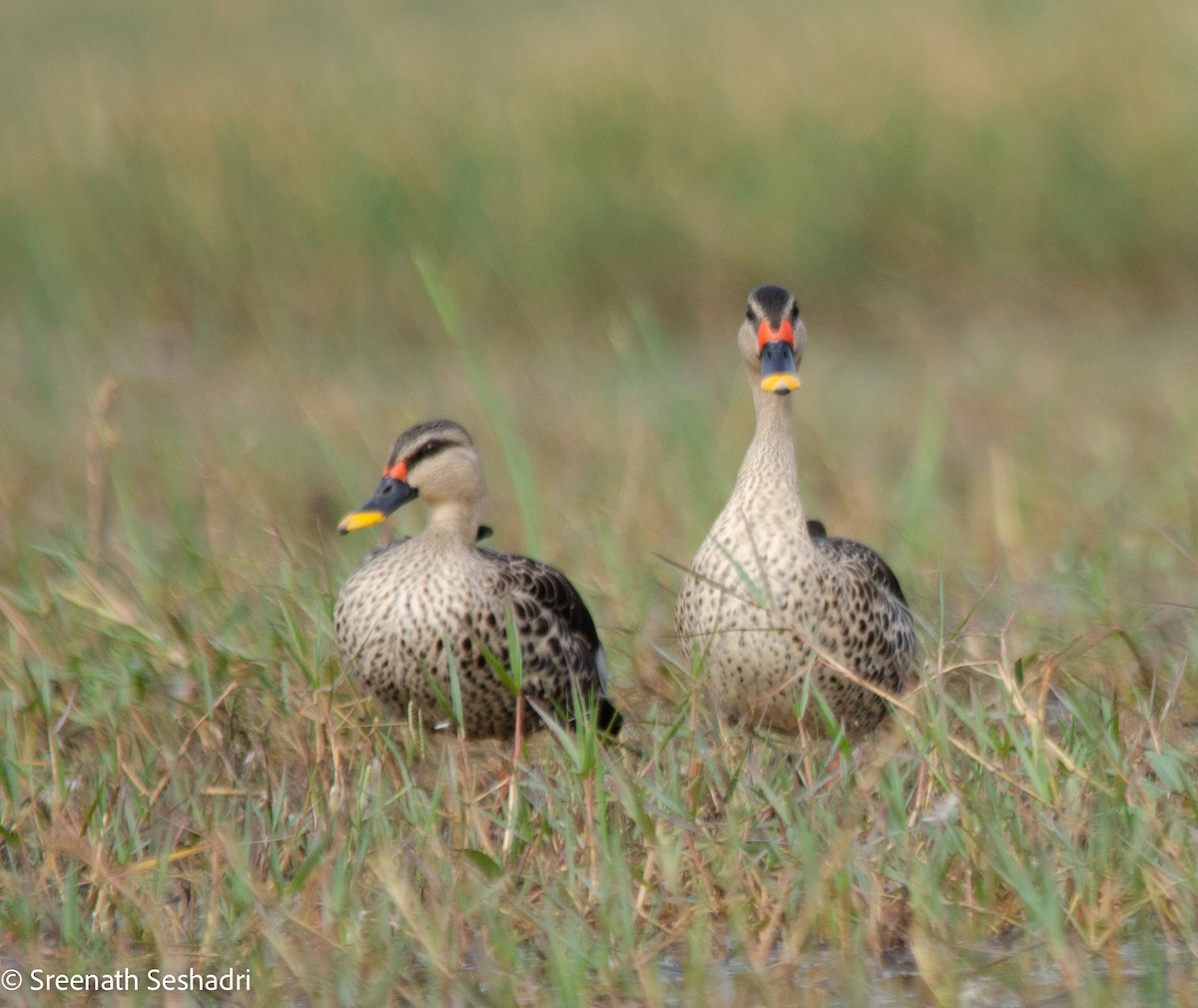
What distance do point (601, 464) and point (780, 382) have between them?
232 centimetres

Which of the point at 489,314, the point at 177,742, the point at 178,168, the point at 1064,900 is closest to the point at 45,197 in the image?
the point at 178,168

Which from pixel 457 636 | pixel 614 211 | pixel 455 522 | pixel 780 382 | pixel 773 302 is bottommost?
pixel 457 636

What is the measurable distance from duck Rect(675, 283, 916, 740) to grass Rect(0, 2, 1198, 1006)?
89 millimetres

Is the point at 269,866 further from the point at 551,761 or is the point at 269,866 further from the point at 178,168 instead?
the point at 178,168

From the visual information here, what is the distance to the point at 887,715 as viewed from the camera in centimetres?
368

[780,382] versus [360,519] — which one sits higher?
[780,382]

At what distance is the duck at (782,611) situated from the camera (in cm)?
340

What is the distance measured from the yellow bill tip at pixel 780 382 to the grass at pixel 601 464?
44cm

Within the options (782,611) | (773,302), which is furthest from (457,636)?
(773,302)

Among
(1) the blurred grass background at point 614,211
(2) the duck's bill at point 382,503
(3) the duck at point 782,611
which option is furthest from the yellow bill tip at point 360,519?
A: (1) the blurred grass background at point 614,211

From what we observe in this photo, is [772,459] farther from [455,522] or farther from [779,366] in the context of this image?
[455,522]

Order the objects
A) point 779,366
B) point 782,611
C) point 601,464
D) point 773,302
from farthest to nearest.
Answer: point 601,464 → point 773,302 → point 779,366 → point 782,611

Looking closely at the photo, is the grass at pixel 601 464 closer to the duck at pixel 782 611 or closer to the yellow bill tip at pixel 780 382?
the duck at pixel 782 611

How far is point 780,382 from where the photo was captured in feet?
12.0
